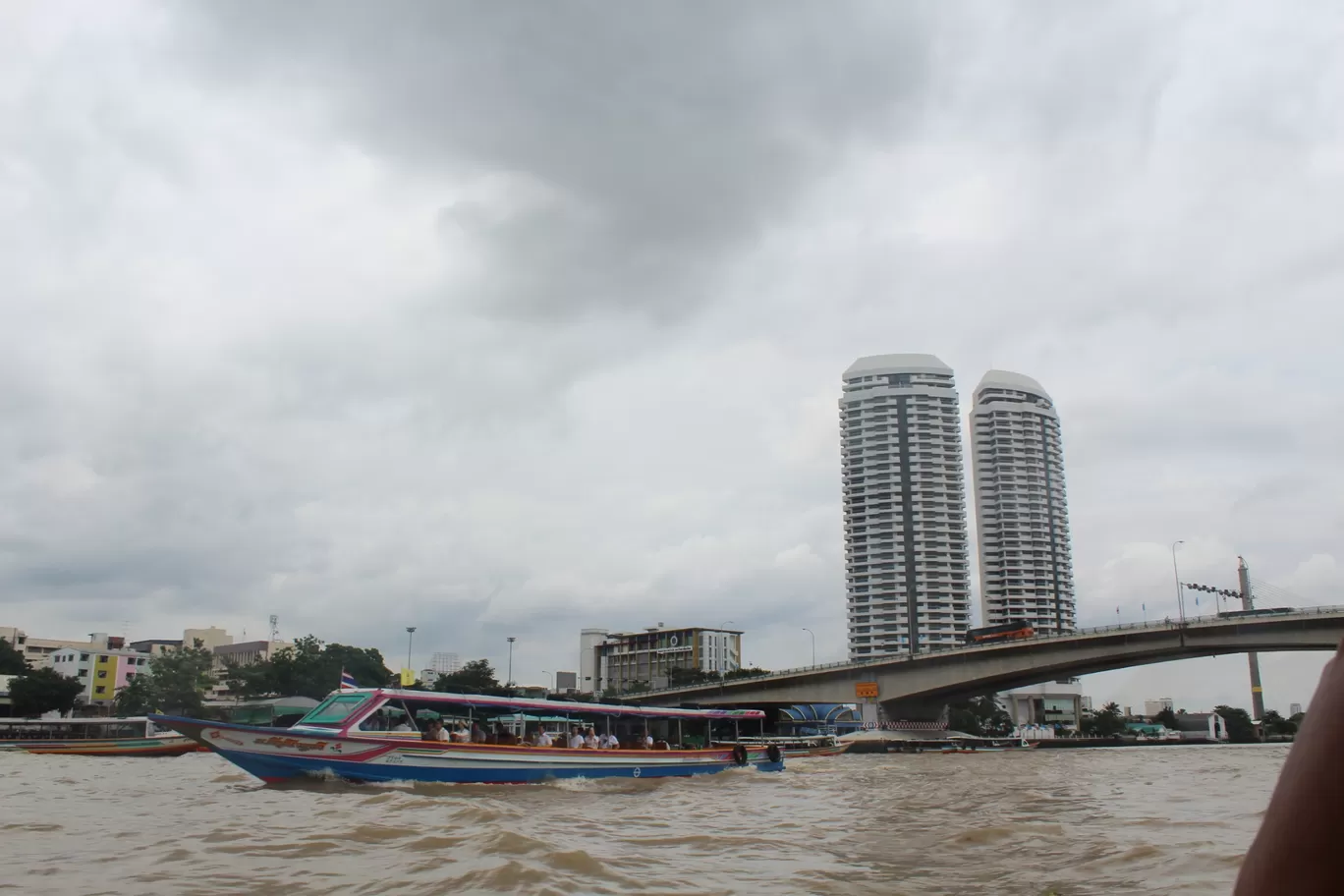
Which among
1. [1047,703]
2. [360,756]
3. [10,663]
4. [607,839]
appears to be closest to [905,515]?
[1047,703]

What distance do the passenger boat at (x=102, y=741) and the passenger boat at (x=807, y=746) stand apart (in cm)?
2696

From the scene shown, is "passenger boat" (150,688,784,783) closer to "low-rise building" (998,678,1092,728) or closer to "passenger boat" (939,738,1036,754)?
"passenger boat" (939,738,1036,754)

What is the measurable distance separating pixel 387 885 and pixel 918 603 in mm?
120472

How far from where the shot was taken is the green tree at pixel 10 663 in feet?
270

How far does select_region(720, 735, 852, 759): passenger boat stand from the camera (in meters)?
49.2

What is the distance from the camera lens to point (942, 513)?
12581cm

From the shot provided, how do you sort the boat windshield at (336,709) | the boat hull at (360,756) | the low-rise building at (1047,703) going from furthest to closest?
the low-rise building at (1047,703) < the boat windshield at (336,709) < the boat hull at (360,756)

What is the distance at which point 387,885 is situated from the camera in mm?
8961

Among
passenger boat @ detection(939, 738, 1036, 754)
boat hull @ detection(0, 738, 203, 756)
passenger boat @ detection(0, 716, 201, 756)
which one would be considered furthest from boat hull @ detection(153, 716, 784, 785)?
passenger boat @ detection(939, 738, 1036, 754)

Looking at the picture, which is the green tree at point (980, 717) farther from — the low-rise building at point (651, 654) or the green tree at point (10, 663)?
the green tree at point (10, 663)

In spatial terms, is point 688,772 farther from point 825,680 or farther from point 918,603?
point 918,603

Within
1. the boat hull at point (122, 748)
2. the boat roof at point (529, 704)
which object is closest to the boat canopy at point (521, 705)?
the boat roof at point (529, 704)

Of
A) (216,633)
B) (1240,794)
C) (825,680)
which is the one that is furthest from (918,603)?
(1240,794)

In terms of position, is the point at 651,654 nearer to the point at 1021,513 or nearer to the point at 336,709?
the point at 1021,513
